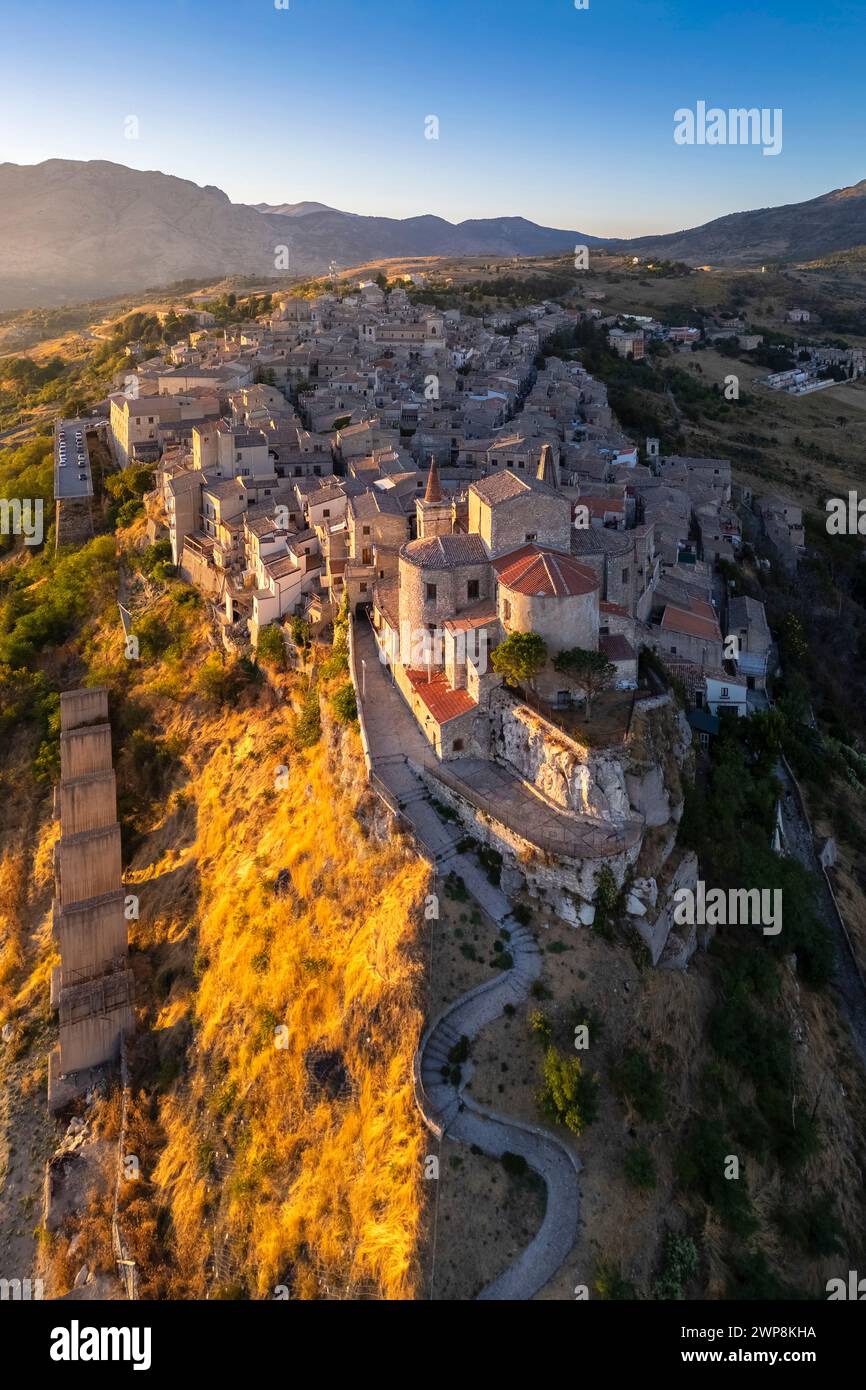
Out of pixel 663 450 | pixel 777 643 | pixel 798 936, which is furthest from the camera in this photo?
pixel 663 450

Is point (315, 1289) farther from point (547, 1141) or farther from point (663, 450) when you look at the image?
point (663, 450)

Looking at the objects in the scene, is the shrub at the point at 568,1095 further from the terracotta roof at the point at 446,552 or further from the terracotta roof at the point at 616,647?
the terracotta roof at the point at 446,552

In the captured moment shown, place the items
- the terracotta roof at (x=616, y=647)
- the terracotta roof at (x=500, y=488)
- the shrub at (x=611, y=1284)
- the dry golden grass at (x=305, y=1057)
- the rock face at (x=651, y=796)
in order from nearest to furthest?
the shrub at (x=611, y=1284)
the dry golden grass at (x=305, y=1057)
the rock face at (x=651, y=796)
the terracotta roof at (x=616, y=647)
the terracotta roof at (x=500, y=488)

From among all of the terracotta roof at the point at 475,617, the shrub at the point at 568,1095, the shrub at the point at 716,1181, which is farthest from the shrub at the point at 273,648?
the shrub at the point at 716,1181

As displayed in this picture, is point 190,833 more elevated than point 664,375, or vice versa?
point 664,375

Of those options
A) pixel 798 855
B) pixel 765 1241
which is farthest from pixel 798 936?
pixel 765 1241

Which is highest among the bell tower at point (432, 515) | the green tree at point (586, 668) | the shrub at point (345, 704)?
the bell tower at point (432, 515)

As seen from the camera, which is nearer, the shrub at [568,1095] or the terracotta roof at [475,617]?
A: the shrub at [568,1095]
